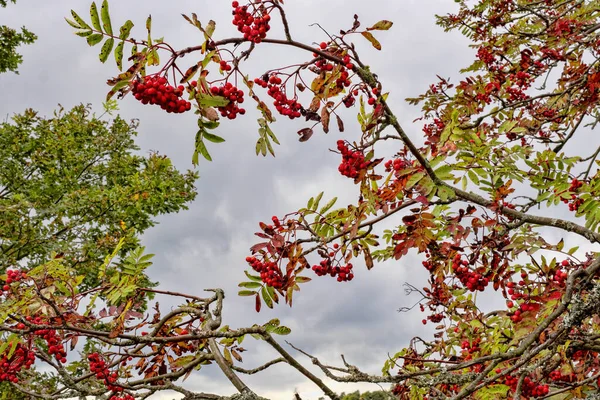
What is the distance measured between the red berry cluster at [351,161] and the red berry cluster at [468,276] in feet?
3.98

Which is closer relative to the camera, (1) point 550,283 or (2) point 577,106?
(1) point 550,283

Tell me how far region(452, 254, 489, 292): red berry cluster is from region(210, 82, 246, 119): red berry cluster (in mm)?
1916

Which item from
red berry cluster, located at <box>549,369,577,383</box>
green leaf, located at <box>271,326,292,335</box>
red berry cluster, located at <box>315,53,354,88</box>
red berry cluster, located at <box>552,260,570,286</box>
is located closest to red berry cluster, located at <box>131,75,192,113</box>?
red berry cluster, located at <box>315,53,354,88</box>

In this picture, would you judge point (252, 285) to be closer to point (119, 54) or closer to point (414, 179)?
point (414, 179)

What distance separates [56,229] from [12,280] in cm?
937

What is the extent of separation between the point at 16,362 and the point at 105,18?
2534 mm

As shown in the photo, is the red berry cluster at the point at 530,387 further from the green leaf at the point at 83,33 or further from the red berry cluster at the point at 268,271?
the green leaf at the point at 83,33

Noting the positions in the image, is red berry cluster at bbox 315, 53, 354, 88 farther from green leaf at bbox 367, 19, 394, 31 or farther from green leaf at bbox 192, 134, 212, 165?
green leaf at bbox 192, 134, 212, 165

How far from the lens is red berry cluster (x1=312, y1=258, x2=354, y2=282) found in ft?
11.1

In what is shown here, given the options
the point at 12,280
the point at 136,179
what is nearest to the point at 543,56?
the point at 12,280

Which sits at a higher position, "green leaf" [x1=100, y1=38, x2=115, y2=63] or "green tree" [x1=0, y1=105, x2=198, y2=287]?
"green tree" [x1=0, y1=105, x2=198, y2=287]

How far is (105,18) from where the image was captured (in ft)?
8.25

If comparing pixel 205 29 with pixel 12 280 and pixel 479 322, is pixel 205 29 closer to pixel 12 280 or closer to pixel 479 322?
pixel 12 280

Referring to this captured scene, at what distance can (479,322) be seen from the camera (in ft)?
13.2
